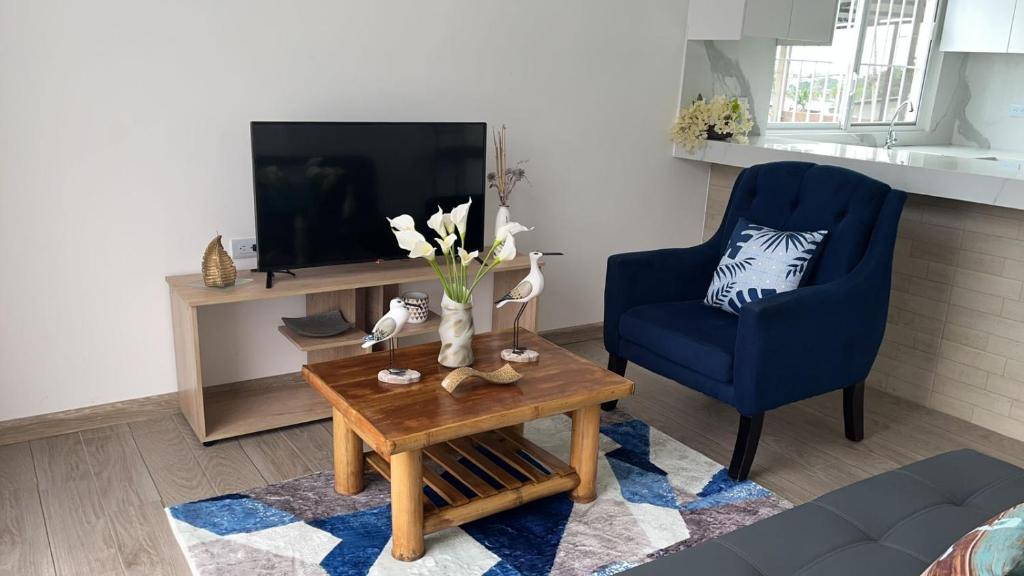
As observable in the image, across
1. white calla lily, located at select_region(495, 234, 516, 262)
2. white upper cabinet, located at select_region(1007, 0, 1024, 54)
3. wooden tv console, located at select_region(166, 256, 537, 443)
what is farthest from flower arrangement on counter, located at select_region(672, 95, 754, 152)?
white calla lily, located at select_region(495, 234, 516, 262)

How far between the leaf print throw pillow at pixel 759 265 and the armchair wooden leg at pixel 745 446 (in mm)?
460

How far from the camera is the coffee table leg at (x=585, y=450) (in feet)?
8.13

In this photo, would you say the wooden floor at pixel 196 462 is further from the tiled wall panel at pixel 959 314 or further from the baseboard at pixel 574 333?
the baseboard at pixel 574 333

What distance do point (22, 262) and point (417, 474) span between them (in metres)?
1.62

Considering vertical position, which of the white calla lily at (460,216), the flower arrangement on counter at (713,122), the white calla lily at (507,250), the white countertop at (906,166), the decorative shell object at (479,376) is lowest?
the decorative shell object at (479,376)

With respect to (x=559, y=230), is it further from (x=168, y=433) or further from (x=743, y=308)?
(x=168, y=433)

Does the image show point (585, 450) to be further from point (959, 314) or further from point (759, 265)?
point (959, 314)

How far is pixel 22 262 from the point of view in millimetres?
2773

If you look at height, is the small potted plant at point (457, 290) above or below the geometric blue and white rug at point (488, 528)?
above

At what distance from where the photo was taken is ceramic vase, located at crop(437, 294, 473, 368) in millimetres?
2426

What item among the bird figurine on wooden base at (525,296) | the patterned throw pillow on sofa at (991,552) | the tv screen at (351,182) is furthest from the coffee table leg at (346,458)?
the patterned throw pillow on sofa at (991,552)

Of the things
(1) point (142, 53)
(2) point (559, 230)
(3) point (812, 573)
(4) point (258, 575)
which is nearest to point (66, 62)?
(1) point (142, 53)

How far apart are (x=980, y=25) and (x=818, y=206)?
2866 mm

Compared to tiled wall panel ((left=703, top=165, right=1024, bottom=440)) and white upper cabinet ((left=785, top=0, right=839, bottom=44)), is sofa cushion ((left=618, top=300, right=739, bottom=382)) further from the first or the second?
white upper cabinet ((left=785, top=0, right=839, bottom=44))
